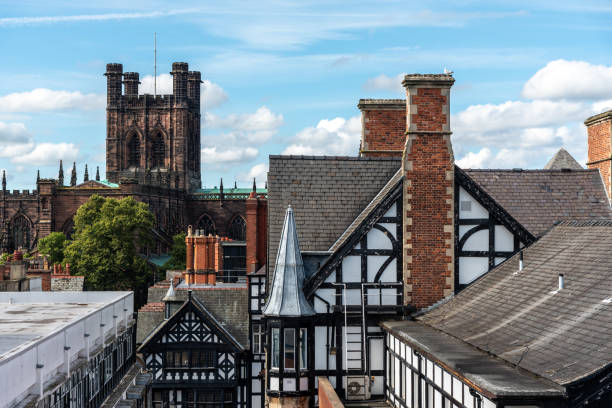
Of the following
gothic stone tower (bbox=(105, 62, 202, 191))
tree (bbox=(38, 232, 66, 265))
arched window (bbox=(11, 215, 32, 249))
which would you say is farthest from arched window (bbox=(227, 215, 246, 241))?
tree (bbox=(38, 232, 66, 265))

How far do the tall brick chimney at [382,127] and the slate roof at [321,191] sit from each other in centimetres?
254

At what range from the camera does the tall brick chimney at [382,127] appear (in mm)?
21969

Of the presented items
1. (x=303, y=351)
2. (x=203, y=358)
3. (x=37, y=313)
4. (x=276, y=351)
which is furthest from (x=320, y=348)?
(x=203, y=358)

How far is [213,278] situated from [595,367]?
95.2 feet

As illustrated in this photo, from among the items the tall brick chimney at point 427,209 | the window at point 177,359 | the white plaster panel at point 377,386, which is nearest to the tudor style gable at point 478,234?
the tall brick chimney at point 427,209

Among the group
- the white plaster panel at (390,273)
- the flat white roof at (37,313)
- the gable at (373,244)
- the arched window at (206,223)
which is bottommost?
the flat white roof at (37,313)

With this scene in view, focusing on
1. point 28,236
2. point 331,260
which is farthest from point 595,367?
point 28,236

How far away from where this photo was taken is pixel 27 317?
1025 inches

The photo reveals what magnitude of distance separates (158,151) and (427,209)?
104711 mm

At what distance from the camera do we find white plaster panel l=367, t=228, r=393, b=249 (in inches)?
687

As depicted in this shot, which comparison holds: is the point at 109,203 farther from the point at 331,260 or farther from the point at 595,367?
the point at 595,367

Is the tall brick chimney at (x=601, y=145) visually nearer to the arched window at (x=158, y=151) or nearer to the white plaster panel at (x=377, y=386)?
the white plaster panel at (x=377, y=386)

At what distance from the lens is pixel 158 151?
119 meters

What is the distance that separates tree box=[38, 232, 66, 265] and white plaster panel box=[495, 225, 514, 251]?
62.7 metres
